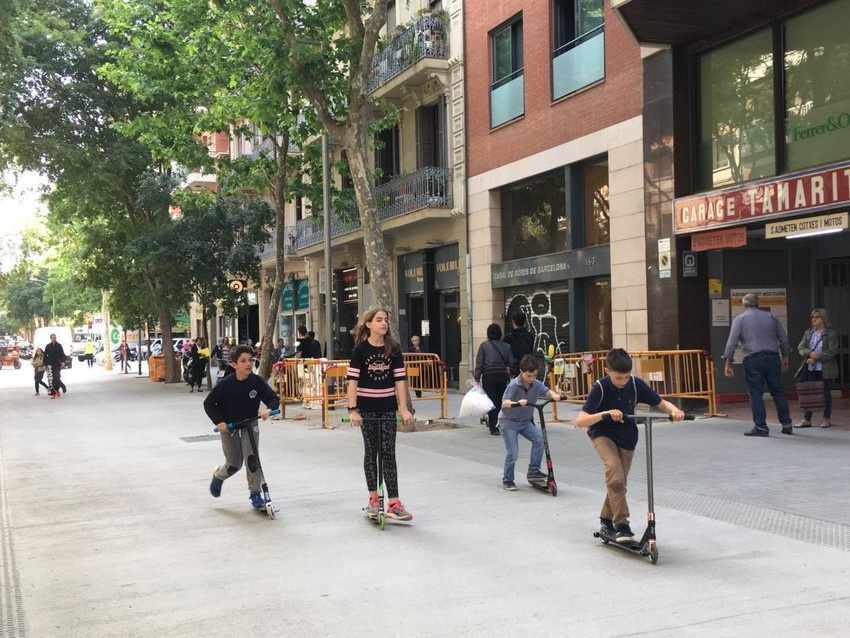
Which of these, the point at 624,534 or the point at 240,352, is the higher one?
the point at 240,352

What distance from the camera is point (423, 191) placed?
21.2 metres

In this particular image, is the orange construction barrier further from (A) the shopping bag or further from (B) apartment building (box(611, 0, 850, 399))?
(A) the shopping bag

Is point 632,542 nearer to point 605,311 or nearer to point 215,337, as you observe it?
point 605,311

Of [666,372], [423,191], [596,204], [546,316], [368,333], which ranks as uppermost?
[423,191]

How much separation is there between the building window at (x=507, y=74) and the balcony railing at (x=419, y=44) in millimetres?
1904

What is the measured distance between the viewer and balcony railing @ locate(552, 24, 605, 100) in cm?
1607

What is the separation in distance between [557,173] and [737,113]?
4.87m

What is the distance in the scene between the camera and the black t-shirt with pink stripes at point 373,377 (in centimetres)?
708

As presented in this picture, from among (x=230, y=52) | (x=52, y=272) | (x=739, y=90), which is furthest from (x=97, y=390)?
(x=52, y=272)

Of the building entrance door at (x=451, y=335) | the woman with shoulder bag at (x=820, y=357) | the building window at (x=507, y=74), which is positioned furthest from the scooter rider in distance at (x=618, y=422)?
the building entrance door at (x=451, y=335)

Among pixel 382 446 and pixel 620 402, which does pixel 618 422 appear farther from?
pixel 382 446

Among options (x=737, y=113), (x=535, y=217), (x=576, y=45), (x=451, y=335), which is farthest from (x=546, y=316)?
(x=737, y=113)

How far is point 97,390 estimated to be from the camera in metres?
28.1

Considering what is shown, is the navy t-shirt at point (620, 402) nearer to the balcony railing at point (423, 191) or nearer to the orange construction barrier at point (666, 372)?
the orange construction barrier at point (666, 372)
